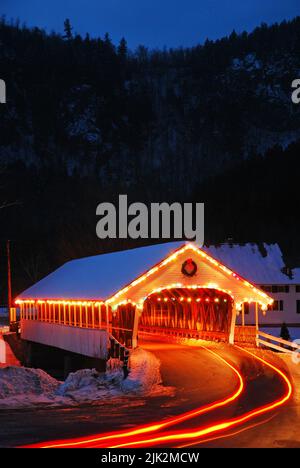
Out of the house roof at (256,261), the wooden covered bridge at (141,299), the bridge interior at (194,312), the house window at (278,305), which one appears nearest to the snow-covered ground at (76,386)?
the wooden covered bridge at (141,299)

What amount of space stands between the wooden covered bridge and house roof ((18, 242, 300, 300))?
0.08 m

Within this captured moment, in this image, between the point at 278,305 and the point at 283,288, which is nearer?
the point at 278,305

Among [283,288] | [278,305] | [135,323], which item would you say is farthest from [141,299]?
[283,288]

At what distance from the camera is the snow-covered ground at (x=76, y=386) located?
18.6 metres

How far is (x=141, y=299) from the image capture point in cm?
2906

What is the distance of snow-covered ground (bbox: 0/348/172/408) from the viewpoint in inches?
733

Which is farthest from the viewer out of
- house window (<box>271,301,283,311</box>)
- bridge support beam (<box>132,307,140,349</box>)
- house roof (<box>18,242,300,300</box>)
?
house window (<box>271,301,283,311</box>)

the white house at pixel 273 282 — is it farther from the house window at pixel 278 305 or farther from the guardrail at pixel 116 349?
the guardrail at pixel 116 349

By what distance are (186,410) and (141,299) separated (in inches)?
524

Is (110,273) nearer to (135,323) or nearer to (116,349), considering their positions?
(135,323)

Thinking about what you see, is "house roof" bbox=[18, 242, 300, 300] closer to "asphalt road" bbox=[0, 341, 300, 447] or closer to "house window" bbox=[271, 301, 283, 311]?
"house window" bbox=[271, 301, 283, 311]

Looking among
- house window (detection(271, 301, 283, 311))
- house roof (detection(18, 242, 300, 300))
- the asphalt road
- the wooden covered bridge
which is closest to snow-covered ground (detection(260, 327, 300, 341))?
house window (detection(271, 301, 283, 311))
